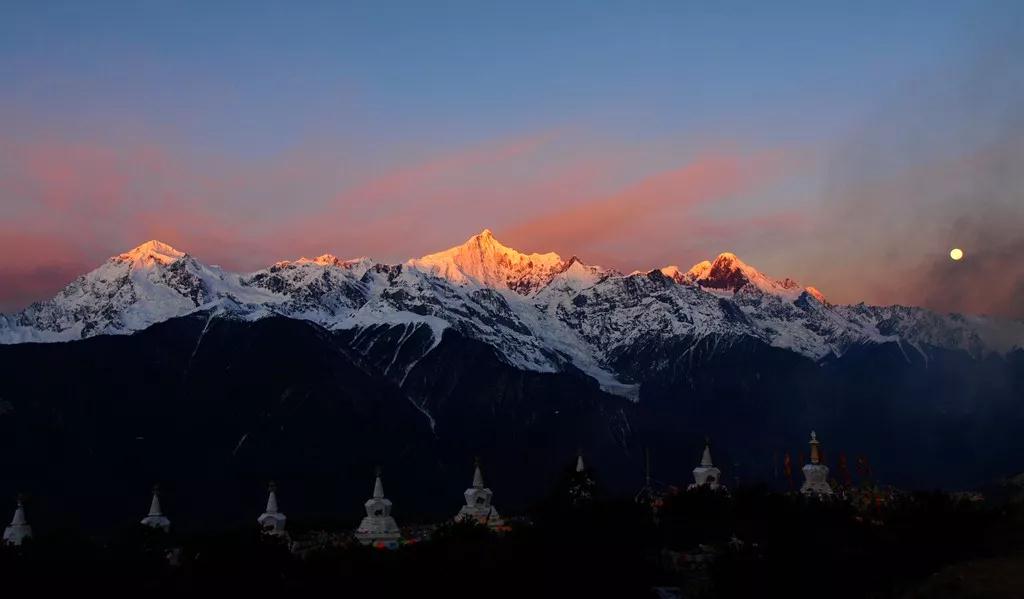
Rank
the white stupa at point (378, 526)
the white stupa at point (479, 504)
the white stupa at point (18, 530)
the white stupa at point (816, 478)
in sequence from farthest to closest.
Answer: the white stupa at point (479, 504) < the white stupa at point (816, 478) < the white stupa at point (378, 526) < the white stupa at point (18, 530)

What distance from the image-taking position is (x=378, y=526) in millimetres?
173125

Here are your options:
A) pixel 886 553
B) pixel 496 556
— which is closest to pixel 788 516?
pixel 886 553

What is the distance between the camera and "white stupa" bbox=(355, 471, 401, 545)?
17075 centimetres

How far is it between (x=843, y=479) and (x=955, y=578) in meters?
63.8

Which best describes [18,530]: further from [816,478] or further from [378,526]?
[816,478]

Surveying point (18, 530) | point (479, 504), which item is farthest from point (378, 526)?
point (18, 530)

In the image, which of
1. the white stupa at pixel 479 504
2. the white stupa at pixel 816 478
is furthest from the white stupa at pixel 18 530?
the white stupa at pixel 816 478

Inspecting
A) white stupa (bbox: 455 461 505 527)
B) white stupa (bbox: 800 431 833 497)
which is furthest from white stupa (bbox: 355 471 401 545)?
white stupa (bbox: 800 431 833 497)

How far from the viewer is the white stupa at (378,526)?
170750 millimetres

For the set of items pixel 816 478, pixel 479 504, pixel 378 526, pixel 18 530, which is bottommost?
pixel 18 530

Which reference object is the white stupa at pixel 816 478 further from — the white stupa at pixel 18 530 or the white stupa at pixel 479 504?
the white stupa at pixel 18 530

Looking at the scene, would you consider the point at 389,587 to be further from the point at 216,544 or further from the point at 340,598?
the point at 216,544

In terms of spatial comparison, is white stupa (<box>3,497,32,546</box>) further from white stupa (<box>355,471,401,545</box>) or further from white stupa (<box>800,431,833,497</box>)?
white stupa (<box>800,431,833,497</box>)

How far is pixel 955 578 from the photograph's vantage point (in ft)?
435
